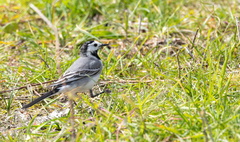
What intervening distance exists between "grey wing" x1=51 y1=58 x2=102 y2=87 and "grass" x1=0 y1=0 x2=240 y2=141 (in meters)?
0.21

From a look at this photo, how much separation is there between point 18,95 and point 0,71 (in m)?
0.72

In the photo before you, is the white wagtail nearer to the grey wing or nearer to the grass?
the grey wing

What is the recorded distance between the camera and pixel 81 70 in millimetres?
5184

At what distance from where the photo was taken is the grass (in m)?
3.67

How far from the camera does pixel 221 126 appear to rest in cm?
348

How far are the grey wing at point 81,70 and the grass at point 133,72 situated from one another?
0.21 m

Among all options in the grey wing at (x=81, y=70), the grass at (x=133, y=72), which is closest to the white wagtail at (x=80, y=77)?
the grey wing at (x=81, y=70)

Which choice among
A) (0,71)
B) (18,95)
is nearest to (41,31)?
(0,71)

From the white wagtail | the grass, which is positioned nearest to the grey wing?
the white wagtail

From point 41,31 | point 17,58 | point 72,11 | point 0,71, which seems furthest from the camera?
point 72,11

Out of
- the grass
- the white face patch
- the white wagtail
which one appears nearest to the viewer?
the grass

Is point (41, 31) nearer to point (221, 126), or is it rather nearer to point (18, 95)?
point (18, 95)

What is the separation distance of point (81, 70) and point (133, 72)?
32.4 inches

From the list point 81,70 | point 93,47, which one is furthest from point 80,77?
point 93,47
